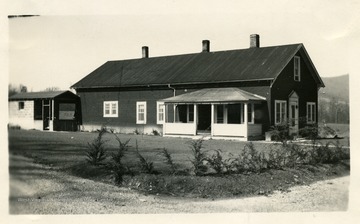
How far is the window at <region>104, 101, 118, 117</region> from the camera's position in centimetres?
2469

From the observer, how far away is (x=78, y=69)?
459 inches

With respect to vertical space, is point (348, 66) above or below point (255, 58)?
below

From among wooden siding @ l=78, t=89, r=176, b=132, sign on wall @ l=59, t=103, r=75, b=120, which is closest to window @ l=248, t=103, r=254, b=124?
wooden siding @ l=78, t=89, r=176, b=132

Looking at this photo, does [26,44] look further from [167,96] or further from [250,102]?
[167,96]

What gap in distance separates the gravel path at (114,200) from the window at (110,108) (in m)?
15.0

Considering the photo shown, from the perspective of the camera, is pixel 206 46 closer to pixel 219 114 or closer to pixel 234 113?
pixel 219 114

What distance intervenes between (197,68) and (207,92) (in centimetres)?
220

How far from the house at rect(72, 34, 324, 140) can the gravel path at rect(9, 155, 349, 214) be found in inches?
450

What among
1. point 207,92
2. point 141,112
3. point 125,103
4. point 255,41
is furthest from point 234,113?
point 125,103

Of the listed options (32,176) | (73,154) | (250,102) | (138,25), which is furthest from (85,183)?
(250,102)

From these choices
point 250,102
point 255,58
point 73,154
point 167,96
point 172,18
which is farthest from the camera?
point 167,96

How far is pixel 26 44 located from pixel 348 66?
752 cm

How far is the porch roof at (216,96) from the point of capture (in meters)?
21.1

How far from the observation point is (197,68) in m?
24.6
